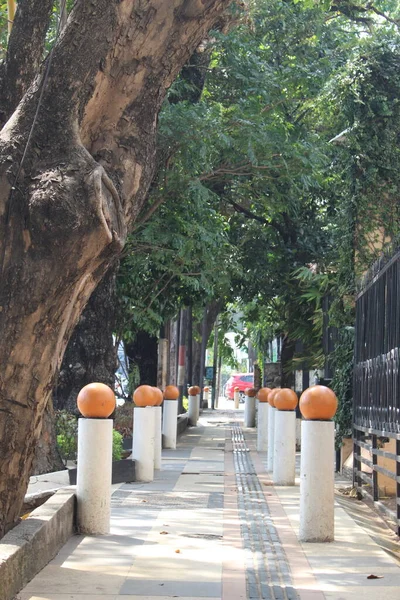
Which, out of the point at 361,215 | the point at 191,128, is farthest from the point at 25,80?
the point at 361,215

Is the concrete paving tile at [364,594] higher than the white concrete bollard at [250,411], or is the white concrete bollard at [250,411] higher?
the white concrete bollard at [250,411]

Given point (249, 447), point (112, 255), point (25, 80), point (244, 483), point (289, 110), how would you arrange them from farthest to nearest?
point (289, 110) < point (249, 447) < point (244, 483) < point (25, 80) < point (112, 255)

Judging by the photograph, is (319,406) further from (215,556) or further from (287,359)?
(287,359)

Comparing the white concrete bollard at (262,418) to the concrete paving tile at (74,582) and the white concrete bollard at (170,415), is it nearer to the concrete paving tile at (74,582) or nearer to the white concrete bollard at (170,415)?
the white concrete bollard at (170,415)

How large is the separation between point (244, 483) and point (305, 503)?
15.6 feet

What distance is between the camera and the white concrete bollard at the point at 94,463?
7.12 m

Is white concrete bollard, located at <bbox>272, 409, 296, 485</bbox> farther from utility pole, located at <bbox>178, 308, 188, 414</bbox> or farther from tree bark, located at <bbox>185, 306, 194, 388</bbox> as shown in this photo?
utility pole, located at <bbox>178, 308, 188, 414</bbox>

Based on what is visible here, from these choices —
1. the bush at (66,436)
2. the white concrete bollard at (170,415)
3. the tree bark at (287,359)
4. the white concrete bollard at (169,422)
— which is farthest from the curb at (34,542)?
the tree bark at (287,359)

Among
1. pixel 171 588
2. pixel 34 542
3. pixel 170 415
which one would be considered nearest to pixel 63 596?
pixel 34 542

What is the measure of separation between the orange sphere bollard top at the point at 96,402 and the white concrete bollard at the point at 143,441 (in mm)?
3659

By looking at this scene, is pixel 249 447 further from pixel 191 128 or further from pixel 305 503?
pixel 305 503

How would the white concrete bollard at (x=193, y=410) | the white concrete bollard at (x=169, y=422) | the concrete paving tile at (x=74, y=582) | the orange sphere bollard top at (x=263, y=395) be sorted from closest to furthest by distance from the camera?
1. the concrete paving tile at (x=74, y=582)
2. the orange sphere bollard top at (x=263, y=395)
3. the white concrete bollard at (x=169, y=422)
4. the white concrete bollard at (x=193, y=410)

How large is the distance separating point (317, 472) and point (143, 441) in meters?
4.24

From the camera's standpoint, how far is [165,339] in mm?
21672
